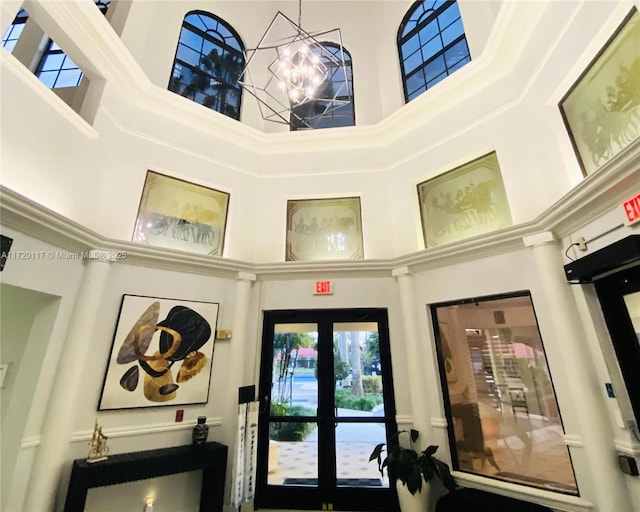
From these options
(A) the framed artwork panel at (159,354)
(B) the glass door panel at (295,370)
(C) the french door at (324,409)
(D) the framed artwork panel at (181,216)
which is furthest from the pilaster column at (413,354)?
(D) the framed artwork panel at (181,216)

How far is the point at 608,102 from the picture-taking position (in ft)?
7.72

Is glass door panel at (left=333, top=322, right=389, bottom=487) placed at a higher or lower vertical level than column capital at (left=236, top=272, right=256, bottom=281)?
lower

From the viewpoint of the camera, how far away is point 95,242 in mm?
3094

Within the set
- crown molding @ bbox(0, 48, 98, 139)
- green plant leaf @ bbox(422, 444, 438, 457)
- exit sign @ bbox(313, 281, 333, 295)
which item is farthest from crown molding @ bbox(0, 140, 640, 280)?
green plant leaf @ bbox(422, 444, 438, 457)

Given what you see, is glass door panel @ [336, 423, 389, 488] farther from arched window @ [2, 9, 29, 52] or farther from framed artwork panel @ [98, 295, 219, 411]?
arched window @ [2, 9, 29, 52]

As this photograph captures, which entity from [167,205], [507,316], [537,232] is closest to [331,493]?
[507,316]

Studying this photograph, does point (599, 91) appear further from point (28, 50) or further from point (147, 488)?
point (28, 50)

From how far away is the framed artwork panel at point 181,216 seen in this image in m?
3.72

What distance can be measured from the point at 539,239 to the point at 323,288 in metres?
2.36

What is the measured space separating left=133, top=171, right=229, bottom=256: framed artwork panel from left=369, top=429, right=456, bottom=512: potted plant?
312 centimetres

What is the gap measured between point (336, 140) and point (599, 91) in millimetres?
2900

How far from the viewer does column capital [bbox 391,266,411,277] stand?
3.81 metres

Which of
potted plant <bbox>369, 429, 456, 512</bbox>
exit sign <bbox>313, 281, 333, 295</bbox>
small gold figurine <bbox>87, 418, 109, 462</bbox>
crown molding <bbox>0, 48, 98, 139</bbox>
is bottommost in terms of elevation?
potted plant <bbox>369, 429, 456, 512</bbox>

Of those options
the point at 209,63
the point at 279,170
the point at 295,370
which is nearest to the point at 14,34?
the point at 209,63
